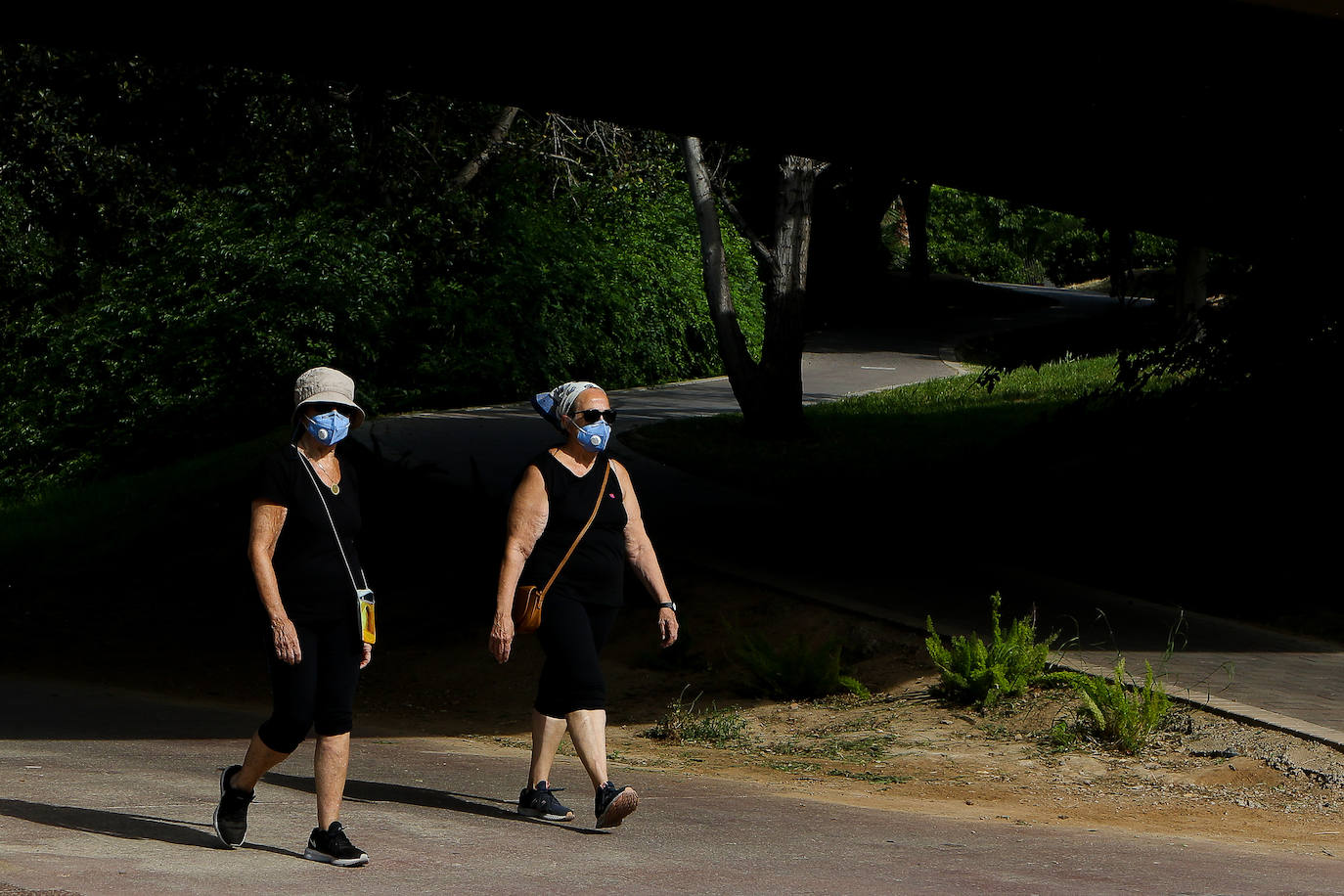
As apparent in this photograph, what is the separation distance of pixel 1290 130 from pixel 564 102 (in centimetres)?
553

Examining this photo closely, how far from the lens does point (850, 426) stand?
68.5 feet

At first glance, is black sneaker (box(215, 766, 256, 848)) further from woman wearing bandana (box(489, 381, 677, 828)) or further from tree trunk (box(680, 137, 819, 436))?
tree trunk (box(680, 137, 819, 436))

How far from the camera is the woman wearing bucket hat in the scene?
5.27 m

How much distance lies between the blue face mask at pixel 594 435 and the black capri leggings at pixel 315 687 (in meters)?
1.25

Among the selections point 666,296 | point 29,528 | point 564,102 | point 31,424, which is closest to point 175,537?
point 29,528

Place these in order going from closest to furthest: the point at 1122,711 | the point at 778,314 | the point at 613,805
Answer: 1. the point at 613,805
2. the point at 1122,711
3. the point at 778,314

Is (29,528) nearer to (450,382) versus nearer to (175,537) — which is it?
(175,537)

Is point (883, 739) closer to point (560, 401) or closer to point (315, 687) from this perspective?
point (560, 401)

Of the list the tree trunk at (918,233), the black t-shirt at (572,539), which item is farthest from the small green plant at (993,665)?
the tree trunk at (918,233)

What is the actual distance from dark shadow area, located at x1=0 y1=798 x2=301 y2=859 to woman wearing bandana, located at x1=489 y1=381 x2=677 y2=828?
49.1 inches

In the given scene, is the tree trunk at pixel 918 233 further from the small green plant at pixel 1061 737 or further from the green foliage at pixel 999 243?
the small green plant at pixel 1061 737

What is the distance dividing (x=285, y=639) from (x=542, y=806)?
1560 mm

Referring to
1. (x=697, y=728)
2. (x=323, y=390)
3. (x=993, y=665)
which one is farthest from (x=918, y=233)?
(x=323, y=390)

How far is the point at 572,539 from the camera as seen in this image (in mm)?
6105
